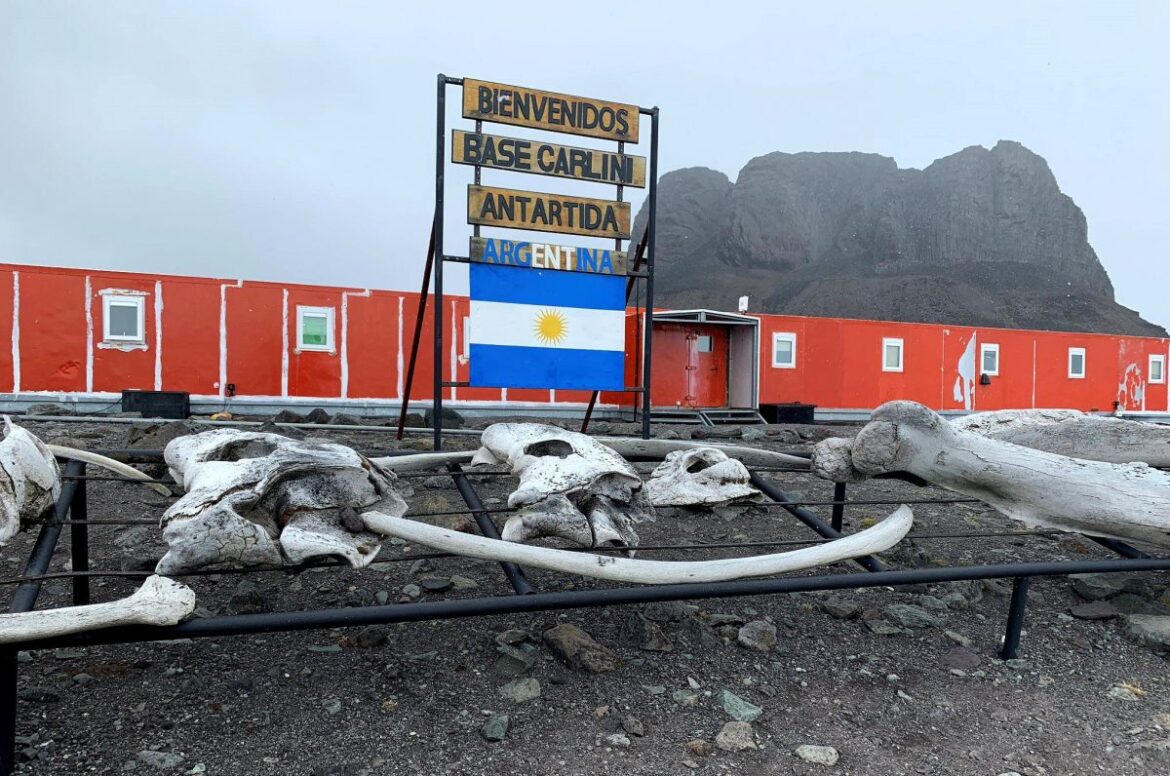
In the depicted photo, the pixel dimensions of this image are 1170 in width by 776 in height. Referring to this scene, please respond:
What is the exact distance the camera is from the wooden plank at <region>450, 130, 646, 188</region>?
520 centimetres

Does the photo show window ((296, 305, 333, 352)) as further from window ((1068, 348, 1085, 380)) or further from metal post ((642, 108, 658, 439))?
window ((1068, 348, 1085, 380))

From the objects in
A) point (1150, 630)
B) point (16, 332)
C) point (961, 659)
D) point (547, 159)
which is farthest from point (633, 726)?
point (16, 332)

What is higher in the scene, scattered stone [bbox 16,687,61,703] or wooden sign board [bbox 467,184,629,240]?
wooden sign board [bbox 467,184,629,240]

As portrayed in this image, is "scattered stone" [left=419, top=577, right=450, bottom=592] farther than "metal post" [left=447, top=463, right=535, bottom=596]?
Yes

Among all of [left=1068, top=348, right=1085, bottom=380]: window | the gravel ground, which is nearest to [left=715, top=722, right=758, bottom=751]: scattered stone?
the gravel ground

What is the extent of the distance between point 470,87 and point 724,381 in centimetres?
1233

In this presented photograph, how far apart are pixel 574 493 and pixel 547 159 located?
3826 millimetres

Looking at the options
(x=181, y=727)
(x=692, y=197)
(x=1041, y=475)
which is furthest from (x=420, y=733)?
(x=692, y=197)

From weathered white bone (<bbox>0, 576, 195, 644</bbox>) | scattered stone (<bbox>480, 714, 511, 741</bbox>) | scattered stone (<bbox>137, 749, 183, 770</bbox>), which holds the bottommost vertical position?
scattered stone (<bbox>480, 714, 511, 741</bbox>)

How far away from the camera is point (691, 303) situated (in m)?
81.9

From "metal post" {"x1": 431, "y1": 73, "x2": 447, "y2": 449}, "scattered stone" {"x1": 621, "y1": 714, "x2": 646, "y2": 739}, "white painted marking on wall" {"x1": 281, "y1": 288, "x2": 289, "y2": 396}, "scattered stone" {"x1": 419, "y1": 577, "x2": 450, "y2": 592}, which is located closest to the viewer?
"scattered stone" {"x1": 621, "y1": 714, "x2": 646, "y2": 739}

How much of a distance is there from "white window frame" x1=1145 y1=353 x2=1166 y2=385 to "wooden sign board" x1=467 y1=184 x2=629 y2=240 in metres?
20.8

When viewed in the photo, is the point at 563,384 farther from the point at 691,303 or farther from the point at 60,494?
the point at 691,303

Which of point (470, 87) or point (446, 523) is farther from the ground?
point (470, 87)
